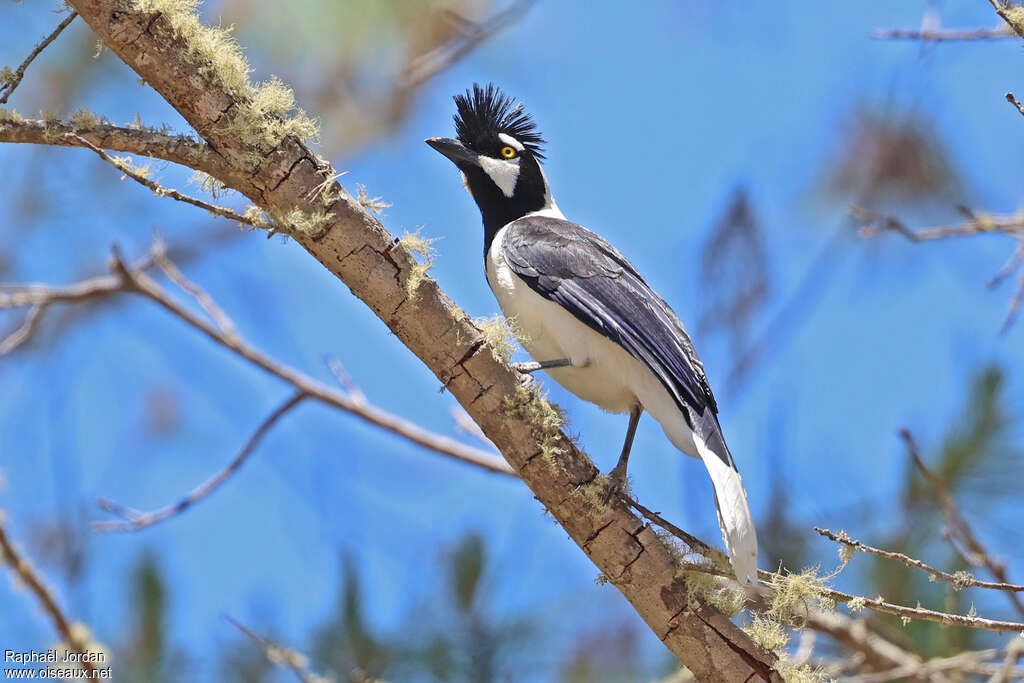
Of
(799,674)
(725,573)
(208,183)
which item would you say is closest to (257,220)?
(208,183)

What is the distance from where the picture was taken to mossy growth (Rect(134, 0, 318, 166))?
2.79 metres

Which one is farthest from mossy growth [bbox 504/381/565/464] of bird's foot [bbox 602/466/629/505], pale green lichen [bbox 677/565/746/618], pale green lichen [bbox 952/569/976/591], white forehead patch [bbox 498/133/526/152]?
white forehead patch [bbox 498/133/526/152]

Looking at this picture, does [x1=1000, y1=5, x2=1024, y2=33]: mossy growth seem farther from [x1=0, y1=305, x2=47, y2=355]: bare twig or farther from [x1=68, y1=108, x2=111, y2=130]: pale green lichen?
[x1=0, y1=305, x2=47, y2=355]: bare twig

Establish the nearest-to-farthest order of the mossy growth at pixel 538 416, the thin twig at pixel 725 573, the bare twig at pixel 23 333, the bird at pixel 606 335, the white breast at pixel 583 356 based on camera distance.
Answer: the thin twig at pixel 725 573
the mossy growth at pixel 538 416
the bird at pixel 606 335
the white breast at pixel 583 356
the bare twig at pixel 23 333

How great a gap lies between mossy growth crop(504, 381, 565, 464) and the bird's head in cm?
156

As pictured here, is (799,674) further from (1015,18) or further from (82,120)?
(82,120)

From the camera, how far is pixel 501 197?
4594 millimetres

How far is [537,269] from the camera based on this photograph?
3857mm

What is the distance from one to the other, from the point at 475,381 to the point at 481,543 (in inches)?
69.7

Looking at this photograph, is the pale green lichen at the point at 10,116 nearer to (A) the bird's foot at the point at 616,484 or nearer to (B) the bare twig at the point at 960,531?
(A) the bird's foot at the point at 616,484

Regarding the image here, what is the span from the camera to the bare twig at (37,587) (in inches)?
119

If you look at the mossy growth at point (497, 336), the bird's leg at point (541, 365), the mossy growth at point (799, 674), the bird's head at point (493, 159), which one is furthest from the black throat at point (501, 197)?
the mossy growth at point (799, 674)

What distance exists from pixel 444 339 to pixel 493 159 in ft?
5.89

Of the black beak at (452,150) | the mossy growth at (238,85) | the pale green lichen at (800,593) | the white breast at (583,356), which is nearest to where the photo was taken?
the mossy growth at (238,85)
